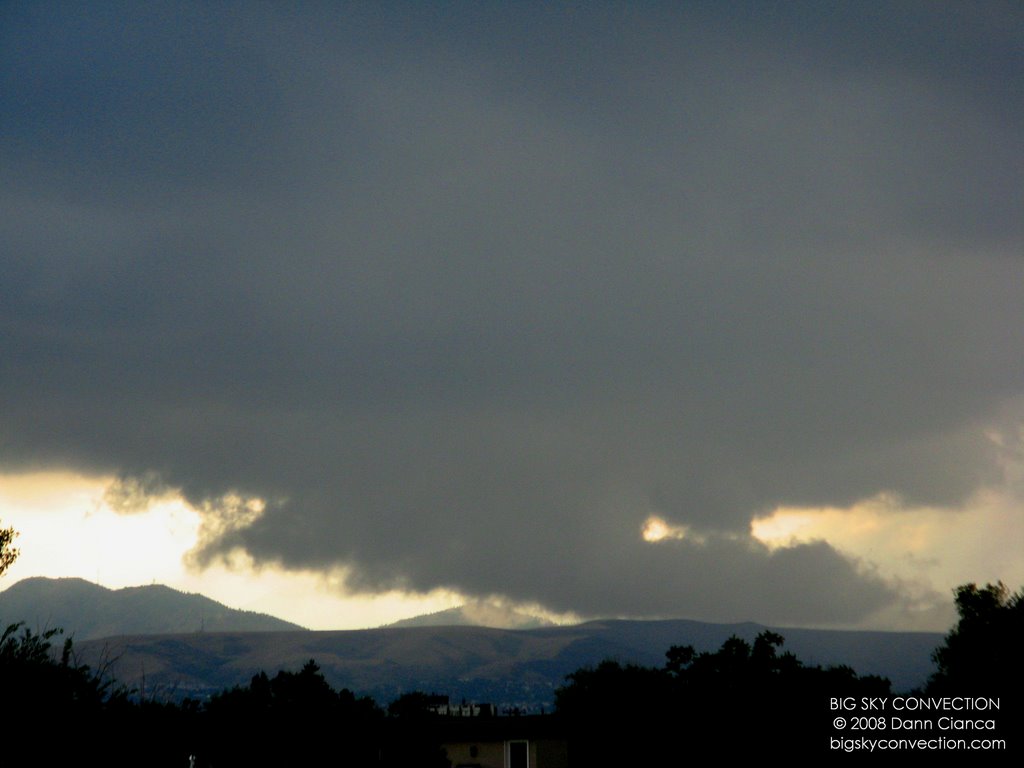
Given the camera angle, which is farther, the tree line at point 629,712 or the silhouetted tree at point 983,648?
the silhouetted tree at point 983,648

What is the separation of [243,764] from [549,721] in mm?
27858

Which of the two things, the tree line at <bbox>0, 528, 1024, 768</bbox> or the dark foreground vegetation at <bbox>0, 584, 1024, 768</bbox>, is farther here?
the tree line at <bbox>0, 528, 1024, 768</bbox>

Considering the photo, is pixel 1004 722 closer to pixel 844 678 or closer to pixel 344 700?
pixel 844 678

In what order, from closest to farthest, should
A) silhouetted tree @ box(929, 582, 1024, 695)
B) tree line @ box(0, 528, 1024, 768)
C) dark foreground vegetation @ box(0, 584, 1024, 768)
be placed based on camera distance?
dark foreground vegetation @ box(0, 584, 1024, 768) < tree line @ box(0, 528, 1024, 768) < silhouetted tree @ box(929, 582, 1024, 695)

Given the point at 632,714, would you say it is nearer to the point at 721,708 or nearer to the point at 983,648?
the point at 721,708

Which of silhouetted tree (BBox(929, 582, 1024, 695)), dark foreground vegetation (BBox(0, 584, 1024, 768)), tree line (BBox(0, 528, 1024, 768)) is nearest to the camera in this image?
dark foreground vegetation (BBox(0, 584, 1024, 768))

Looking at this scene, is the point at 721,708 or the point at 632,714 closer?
the point at 721,708

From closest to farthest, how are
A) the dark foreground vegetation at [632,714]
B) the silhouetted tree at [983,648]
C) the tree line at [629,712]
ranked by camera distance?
the dark foreground vegetation at [632,714]
the tree line at [629,712]
the silhouetted tree at [983,648]

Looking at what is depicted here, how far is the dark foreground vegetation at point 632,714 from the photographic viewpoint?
4134cm

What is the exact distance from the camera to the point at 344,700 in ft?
201

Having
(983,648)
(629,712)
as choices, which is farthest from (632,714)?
(983,648)

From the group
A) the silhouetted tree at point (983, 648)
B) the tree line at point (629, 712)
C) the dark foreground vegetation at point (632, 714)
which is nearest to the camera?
the dark foreground vegetation at point (632, 714)

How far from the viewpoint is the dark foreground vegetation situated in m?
41.3

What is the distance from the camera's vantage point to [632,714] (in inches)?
2697
